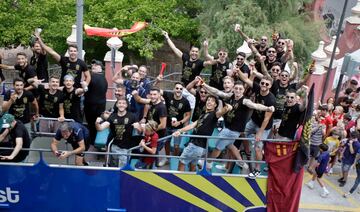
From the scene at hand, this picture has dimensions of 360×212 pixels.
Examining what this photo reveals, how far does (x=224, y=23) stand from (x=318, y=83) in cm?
624

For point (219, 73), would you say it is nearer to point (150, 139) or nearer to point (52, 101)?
point (150, 139)

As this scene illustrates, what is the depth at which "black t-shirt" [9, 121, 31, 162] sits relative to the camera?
7.82 meters

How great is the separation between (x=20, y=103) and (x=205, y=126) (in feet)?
10.7

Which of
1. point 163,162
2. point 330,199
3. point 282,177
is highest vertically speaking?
point 282,177

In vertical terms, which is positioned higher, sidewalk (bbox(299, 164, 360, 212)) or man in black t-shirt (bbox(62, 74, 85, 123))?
man in black t-shirt (bbox(62, 74, 85, 123))

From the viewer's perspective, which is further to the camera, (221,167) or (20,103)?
(221,167)

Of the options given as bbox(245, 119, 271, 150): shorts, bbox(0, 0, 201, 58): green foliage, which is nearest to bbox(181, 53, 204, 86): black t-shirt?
bbox(245, 119, 271, 150): shorts

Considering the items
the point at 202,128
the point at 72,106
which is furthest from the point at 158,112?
the point at 72,106

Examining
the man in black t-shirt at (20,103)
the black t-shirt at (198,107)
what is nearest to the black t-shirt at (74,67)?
the man in black t-shirt at (20,103)

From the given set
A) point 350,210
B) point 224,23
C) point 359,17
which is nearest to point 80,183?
point 350,210

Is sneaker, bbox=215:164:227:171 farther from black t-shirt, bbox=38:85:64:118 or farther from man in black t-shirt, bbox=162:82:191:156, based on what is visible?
black t-shirt, bbox=38:85:64:118

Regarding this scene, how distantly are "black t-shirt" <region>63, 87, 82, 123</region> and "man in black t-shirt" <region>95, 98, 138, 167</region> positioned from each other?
767 millimetres

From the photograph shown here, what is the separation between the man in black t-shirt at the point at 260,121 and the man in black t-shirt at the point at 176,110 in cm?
118

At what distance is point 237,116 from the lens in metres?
8.38
